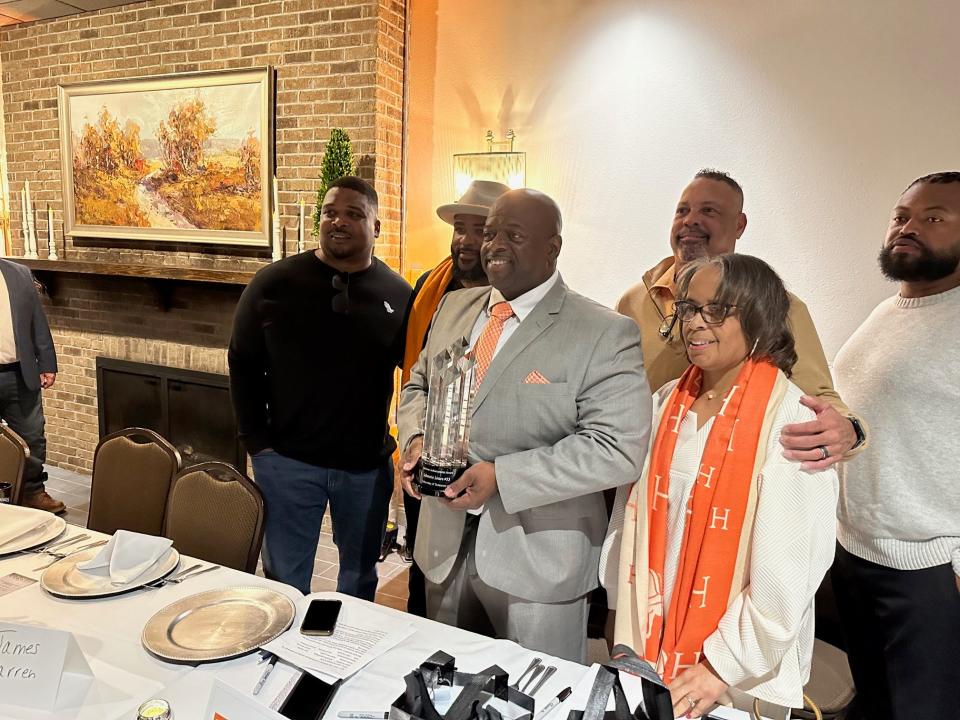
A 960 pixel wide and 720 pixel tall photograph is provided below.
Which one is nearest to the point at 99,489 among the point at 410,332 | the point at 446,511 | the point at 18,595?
the point at 18,595

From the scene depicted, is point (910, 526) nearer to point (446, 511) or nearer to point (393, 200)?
point (446, 511)

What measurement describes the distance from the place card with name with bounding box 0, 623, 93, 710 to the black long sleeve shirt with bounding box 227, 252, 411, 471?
1.30 m

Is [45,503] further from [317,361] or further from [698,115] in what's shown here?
[698,115]

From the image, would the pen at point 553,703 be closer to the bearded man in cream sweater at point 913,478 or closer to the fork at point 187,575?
the fork at point 187,575

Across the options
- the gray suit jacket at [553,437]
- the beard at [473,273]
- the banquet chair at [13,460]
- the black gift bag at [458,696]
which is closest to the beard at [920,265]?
the gray suit jacket at [553,437]

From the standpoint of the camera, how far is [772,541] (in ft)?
4.28

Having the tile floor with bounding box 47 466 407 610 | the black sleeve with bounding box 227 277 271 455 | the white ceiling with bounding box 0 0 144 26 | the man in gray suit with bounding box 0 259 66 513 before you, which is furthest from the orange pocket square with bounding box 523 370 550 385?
the white ceiling with bounding box 0 0 144 26

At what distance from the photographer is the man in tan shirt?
5.69 feet

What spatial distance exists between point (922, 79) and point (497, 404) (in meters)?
2.51

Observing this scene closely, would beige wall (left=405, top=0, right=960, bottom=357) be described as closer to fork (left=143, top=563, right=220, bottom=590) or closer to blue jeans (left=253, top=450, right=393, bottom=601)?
Result: blue jeans (left=253, top=450, right=393, bottom=601)

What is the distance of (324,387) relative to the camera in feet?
7.88

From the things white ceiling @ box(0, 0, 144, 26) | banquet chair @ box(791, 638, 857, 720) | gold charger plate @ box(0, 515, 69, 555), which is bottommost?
banquet chair @ box(791, 638, 857, 720)

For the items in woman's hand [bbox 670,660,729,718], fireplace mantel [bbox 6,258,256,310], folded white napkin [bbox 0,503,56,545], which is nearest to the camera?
woman's hand [bbox 670,660,729,718]

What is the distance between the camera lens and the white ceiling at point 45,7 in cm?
421
